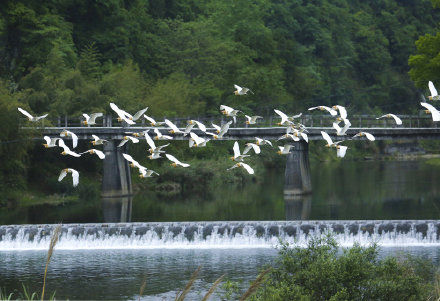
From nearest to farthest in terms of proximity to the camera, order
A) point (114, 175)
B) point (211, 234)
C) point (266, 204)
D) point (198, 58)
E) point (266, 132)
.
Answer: point (211, 234)
point (266, 204)
point (114, 175)
point (266, 132)
point (198, 58)

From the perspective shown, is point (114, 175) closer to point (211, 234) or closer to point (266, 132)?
point (266, 132)

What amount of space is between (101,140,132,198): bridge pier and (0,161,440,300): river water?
1.34 meters

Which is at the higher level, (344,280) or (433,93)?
(433,93)

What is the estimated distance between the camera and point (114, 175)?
59.4 metres

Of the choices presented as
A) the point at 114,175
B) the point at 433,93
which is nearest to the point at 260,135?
the point at 114,175

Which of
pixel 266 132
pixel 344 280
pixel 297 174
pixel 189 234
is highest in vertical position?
pixel 266 132

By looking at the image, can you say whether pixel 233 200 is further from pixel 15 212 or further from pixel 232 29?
pixel 232 29

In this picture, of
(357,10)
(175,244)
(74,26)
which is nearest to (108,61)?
(74,26)

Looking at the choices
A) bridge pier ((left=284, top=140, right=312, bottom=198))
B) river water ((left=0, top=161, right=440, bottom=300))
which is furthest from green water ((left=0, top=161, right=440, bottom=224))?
bridge pier ((left=284, top=140, right=312, bottom=198))

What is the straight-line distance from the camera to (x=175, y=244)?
3900cm

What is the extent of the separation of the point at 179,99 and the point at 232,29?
24048 millimetres

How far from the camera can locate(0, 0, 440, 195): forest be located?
207ft

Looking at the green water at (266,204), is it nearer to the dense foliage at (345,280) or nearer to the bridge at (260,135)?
the bridge at (260,135)

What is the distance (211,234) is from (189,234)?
3.37 ft
